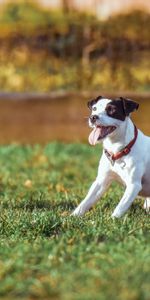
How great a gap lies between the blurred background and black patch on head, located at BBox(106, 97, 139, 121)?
8620 millimetres

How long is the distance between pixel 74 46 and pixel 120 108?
9.87 metres

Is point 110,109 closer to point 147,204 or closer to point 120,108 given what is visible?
point 120,108

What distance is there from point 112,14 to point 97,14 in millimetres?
278

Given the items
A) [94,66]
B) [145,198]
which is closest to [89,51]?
[94,66]

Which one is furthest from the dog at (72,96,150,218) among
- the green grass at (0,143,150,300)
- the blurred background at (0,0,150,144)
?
the blurred background at (0,0,150,144)

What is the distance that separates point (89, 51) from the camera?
16062 millimetres

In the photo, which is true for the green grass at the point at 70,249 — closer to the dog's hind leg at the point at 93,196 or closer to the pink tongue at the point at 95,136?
the dog's hind leg at the point at 93,196

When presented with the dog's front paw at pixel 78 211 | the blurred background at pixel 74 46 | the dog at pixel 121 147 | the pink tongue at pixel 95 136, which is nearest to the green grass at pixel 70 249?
the dog's front paw at pixel 78 211

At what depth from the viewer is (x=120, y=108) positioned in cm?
652

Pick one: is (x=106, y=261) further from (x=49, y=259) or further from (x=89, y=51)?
(x=89, y=51)

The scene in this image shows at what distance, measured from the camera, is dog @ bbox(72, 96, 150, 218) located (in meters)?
6.48

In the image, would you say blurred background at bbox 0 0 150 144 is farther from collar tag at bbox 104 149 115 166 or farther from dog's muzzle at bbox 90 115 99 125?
dog's muzzle at bbox 90 115 99 125

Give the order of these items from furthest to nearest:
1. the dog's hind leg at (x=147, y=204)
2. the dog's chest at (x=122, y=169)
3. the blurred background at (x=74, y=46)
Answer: the blurred background at (x=74, y=46)
the dog's hind leg at (x=147, y=204)
the dog's chest at (x=122, y=169)

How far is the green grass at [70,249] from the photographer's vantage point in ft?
14.7
